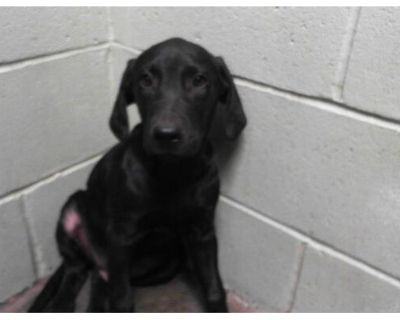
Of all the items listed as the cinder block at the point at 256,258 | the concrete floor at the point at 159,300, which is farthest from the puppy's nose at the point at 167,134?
the concrete floor at the point at 159,300

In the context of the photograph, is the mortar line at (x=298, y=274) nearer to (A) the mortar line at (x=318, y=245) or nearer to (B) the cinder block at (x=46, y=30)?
(A) the mortar line at (x=318, y=245)

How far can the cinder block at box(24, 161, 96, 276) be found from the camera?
179 centimetres

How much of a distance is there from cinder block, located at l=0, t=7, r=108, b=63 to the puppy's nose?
609 mm

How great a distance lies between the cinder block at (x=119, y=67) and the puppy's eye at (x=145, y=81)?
0.47m

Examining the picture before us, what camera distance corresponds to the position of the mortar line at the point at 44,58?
1.52 meters

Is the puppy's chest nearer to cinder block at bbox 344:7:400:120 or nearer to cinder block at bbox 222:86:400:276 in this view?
cinder block at bbox 222:86:400:276

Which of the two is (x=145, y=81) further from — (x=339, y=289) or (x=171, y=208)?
(x=339, y=289)

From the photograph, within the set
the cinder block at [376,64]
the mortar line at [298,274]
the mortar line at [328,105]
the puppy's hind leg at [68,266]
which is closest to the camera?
the cinder block at [376,64]

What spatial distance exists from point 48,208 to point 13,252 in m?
0.20

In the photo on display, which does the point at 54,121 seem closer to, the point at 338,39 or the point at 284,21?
the point at 284,21

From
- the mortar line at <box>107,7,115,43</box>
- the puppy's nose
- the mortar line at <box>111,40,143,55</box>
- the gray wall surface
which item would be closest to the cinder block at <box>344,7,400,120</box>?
the gray wall surface
